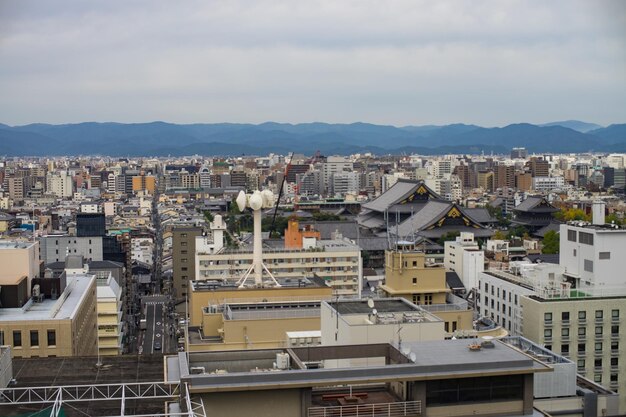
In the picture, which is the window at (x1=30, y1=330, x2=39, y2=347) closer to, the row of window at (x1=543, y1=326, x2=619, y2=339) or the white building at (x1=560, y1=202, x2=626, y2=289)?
the row of window at (x1=543, y1=326, x2=619, y2=339)

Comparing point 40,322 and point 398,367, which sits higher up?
point 398,367

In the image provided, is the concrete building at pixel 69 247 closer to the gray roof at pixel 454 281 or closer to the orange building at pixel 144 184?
the gray roof at pixel 454 281

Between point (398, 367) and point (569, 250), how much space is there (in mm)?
12553

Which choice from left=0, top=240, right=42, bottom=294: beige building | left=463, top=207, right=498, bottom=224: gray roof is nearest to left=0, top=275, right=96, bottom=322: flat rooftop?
left=0, top=240, right=42, bottom=294: beige building

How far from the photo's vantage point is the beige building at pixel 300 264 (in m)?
26.6

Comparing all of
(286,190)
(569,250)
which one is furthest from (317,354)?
(286,190)

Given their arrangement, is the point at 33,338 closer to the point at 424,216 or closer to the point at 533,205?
the point at 424,216

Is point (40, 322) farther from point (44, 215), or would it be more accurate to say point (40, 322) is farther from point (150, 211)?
point (150, 211)

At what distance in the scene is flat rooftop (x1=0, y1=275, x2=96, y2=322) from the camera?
1703 centimetres

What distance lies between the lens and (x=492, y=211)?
219 ft

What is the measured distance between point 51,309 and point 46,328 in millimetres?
1291

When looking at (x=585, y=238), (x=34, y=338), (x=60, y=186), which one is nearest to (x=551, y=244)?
(x=585, y=238)

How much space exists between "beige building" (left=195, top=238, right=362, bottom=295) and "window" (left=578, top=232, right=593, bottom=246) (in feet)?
26.9

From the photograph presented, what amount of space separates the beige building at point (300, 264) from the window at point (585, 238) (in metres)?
8.18
